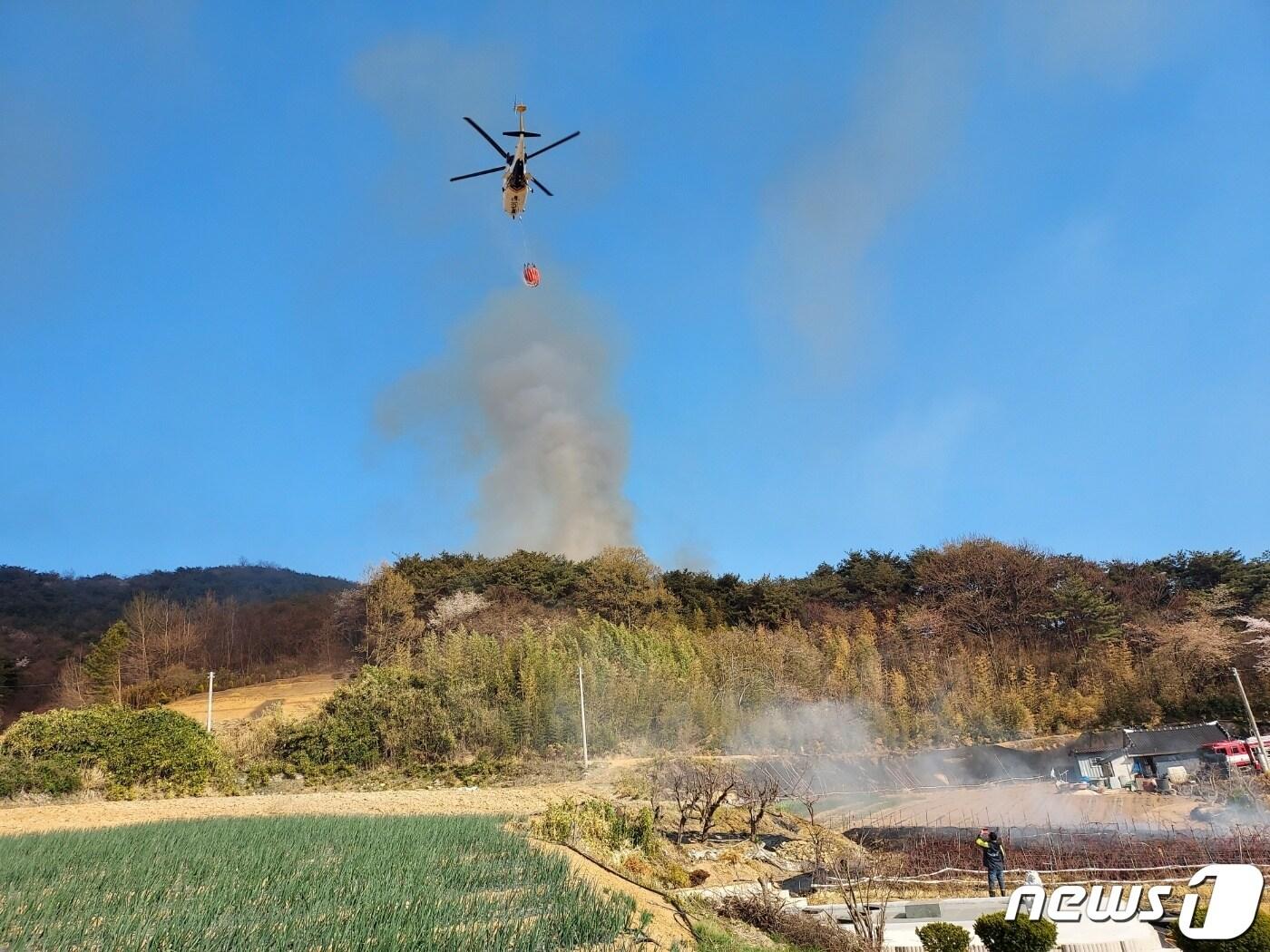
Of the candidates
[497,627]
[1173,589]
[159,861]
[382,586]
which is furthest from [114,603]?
[1173,589]

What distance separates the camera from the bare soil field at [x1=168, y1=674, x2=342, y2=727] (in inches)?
1432

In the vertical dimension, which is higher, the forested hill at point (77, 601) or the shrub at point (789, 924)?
the forested hill at point (77, 601)

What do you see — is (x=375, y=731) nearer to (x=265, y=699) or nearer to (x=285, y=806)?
(x=285, y=806)

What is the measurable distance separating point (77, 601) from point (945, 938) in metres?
83.6

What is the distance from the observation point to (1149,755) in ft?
71.9

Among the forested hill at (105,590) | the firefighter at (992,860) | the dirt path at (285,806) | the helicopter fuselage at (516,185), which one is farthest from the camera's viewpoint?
the forested hill at (105,590)

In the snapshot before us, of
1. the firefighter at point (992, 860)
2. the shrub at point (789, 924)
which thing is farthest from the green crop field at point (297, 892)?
the firefighter at point (992, 860)

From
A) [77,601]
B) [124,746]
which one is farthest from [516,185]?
[77,601]

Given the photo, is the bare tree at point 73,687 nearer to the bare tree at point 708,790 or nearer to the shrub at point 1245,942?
the bare tree at point 708,790

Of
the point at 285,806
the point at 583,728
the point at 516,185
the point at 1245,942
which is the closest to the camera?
the point at 1245,942

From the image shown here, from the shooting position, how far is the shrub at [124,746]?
21844mm

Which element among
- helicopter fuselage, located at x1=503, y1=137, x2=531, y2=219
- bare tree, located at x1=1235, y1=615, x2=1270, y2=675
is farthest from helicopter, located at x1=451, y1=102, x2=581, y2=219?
bare tree, located at x1=1235, y1=615, x2=1270, y2=675

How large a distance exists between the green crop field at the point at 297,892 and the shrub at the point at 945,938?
11.1 feet

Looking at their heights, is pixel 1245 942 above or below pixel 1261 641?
below
